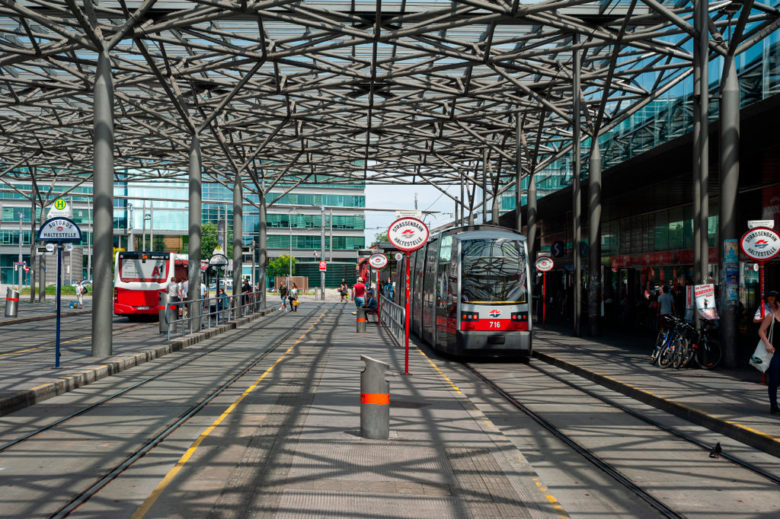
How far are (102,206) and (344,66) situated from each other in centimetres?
1203

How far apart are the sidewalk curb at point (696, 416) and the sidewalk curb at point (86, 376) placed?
915 cm

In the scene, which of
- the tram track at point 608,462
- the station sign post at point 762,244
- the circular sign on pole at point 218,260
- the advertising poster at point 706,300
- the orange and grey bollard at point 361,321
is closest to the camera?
the tram track at point 608,462

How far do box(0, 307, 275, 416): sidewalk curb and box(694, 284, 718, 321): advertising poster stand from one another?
1151 cm

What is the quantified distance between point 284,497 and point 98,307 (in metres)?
12.4

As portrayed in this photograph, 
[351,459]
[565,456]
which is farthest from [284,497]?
[565,456]

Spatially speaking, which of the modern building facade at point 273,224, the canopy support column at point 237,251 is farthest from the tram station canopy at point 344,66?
the modern building facade at point 273,224

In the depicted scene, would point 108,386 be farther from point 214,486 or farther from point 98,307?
point 214,486

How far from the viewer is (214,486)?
679 cm

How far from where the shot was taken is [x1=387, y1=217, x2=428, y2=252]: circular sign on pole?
15.5 metres

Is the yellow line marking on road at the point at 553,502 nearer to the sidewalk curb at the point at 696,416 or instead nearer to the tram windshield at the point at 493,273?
the sidewalk curb at the point at 696,416

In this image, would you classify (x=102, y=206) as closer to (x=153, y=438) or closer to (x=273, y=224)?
(x=153, y=438)

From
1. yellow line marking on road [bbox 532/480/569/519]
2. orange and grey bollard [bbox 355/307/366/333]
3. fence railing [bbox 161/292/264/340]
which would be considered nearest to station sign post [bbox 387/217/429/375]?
fence railing [bbox 161/292/264/340]

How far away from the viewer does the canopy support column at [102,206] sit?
1739cm

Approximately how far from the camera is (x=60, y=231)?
15.5m
